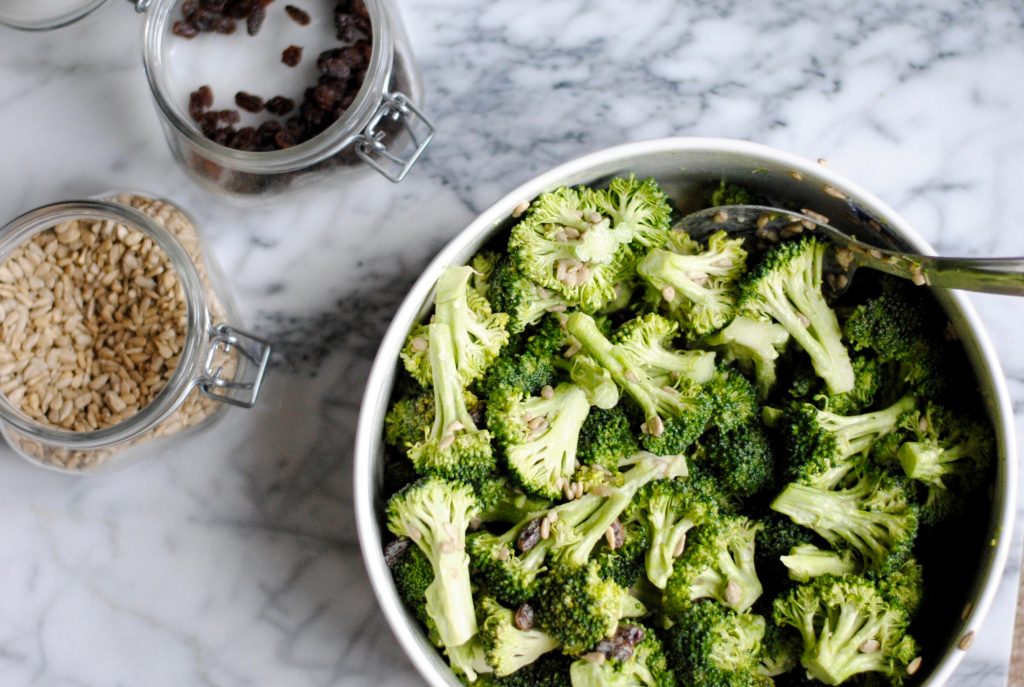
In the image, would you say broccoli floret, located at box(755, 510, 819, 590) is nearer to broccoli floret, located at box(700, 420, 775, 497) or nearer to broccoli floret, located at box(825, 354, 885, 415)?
broccoli floret, located at box(700, 420, 775, 497)

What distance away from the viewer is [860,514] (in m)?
1.61

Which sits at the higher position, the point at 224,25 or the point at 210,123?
the point at 224,25

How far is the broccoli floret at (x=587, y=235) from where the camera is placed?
1581 mm

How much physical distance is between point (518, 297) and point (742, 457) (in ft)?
1.55

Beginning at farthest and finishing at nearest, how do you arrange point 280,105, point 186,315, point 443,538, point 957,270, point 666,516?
1. point 280,105
2. point 186,315
3. point 666,516
4. point 443,538
5. point 957,270

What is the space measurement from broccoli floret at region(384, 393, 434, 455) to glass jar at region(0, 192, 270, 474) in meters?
0.29

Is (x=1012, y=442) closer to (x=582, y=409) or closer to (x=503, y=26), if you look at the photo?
(x=582, y=409)

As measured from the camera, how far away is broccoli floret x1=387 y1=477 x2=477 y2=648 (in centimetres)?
151

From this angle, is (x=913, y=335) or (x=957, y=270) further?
(x=913, y=335)

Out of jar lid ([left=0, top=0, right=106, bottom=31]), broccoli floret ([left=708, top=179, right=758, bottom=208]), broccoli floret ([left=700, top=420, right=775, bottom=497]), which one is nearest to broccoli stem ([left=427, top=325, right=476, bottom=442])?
broccoli floret ([left=700, top=420, right=775, bottom=497])

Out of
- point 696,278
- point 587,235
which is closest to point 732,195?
point 696,278

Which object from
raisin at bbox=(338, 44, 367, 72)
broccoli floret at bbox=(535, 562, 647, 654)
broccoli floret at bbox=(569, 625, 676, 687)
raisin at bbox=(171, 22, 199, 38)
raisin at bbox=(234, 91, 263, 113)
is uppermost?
raisin at bbox=(338, 44, 367, 72)

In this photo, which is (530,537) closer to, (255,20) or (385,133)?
(385,133)

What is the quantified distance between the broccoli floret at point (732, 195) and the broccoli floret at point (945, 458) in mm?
465
